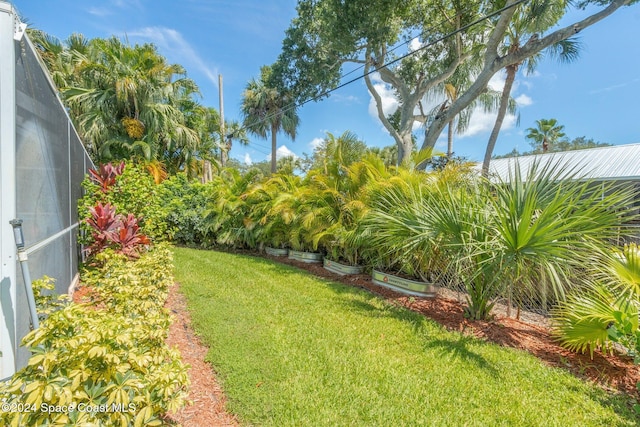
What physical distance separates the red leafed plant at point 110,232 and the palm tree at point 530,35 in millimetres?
6277

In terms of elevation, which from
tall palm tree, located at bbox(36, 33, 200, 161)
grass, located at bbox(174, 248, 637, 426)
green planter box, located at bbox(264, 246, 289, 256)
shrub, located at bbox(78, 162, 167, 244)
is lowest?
grass, located at bbox(174, 248, 637, 426)

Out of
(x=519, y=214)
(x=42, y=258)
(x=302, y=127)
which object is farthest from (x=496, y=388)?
(x=302, y=127)

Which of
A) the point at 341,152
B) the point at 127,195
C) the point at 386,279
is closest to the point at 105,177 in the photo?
the point at 127,195

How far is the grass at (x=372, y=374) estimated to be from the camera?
226cm

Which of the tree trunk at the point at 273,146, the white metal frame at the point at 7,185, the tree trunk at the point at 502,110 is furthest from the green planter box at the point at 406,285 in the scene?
the tree trunk at the point at 273,146

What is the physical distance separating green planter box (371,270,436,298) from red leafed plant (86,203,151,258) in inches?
171

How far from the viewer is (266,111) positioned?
757 inches

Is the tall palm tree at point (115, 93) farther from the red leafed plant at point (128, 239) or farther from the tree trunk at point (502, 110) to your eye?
the tree trunk at point (502, 110)

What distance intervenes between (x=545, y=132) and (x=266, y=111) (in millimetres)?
24438

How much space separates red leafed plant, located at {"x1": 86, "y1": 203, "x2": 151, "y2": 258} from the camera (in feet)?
15.1

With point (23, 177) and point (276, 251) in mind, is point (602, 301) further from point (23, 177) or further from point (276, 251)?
point (276, 251)

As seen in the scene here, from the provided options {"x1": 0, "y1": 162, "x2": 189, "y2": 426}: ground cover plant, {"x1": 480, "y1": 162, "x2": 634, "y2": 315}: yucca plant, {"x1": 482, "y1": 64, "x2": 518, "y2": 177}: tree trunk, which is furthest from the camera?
{"x1": 482, "y1": 64, "x2": 518, "y2": 177}: tree trunk

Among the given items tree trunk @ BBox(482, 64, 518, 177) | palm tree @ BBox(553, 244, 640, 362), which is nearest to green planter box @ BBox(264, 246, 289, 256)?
palm tree @ BBox(553, 244, 640, 362)

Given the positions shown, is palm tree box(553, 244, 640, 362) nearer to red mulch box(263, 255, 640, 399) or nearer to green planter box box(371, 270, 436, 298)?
red mulch box(263, 255, 640, 399)
